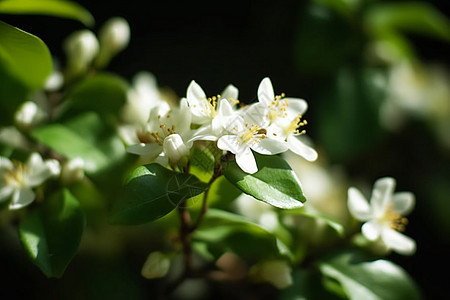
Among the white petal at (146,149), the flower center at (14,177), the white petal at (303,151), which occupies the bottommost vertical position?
the flower center at (14,177)

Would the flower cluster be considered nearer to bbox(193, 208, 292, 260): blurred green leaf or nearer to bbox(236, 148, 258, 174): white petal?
bbox(236, 148, 258, 174): white petal

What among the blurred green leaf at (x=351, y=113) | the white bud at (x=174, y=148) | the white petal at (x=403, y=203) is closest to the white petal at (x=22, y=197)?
the white bud at (x=174, y=148)

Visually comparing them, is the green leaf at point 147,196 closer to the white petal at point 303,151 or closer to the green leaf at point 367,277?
the white petal at point 303,151

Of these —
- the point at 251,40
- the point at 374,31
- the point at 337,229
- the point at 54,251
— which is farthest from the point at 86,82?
the point at 251,40

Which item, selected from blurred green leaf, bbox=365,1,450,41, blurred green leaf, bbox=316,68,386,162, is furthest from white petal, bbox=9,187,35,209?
blurred green leaf, bbox=365,1,450,41

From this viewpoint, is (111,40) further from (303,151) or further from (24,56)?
(303,151)

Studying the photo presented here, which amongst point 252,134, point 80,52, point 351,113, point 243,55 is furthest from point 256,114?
point 243,55
